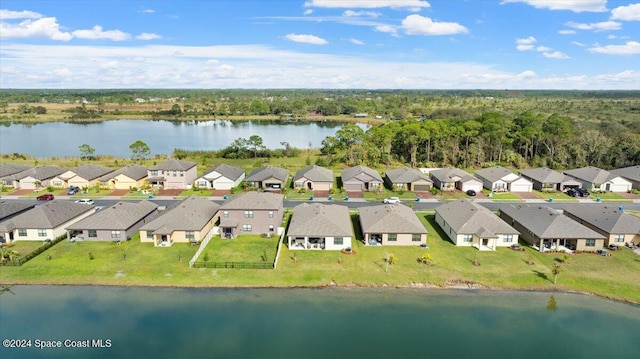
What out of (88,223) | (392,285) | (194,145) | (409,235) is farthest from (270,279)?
(194,145)

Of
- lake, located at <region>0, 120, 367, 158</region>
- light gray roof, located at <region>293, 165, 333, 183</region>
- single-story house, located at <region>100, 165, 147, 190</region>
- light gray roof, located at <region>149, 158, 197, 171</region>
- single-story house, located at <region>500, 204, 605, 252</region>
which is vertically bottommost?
single-story house, located at <region>500, 204, 605, 252</region>

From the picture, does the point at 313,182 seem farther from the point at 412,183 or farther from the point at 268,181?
the point at 412,183

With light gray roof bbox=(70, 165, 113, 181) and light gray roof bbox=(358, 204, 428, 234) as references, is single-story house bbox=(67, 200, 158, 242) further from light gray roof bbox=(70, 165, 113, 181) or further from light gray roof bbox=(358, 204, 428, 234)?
light gray roof bbox=(358, 204, 428, 234)

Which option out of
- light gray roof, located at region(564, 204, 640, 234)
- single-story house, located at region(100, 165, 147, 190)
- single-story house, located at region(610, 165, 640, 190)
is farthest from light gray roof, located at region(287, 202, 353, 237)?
single-story house, located at region(610, 165, 640, 190)

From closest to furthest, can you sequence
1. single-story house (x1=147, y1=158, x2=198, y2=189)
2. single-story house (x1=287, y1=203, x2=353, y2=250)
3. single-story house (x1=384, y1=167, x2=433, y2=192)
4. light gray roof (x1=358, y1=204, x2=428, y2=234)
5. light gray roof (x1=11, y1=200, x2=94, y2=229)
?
single-story house (x1=287, y1=203, x2=353, y2=250)
light gray roof (x1=358, y1=204, x2=428, y2=234)
light gray roof (x1=11, y1=200, x2=94, y2=229)
single-story house (x1=384, y1=167, x2=433, y2=192)
single-story house (x1=147, y1=158, x2=198, y2=189)

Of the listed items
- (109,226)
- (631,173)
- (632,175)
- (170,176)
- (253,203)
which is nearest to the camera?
(109,226)

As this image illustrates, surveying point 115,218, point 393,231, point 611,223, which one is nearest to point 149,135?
point 115,218
